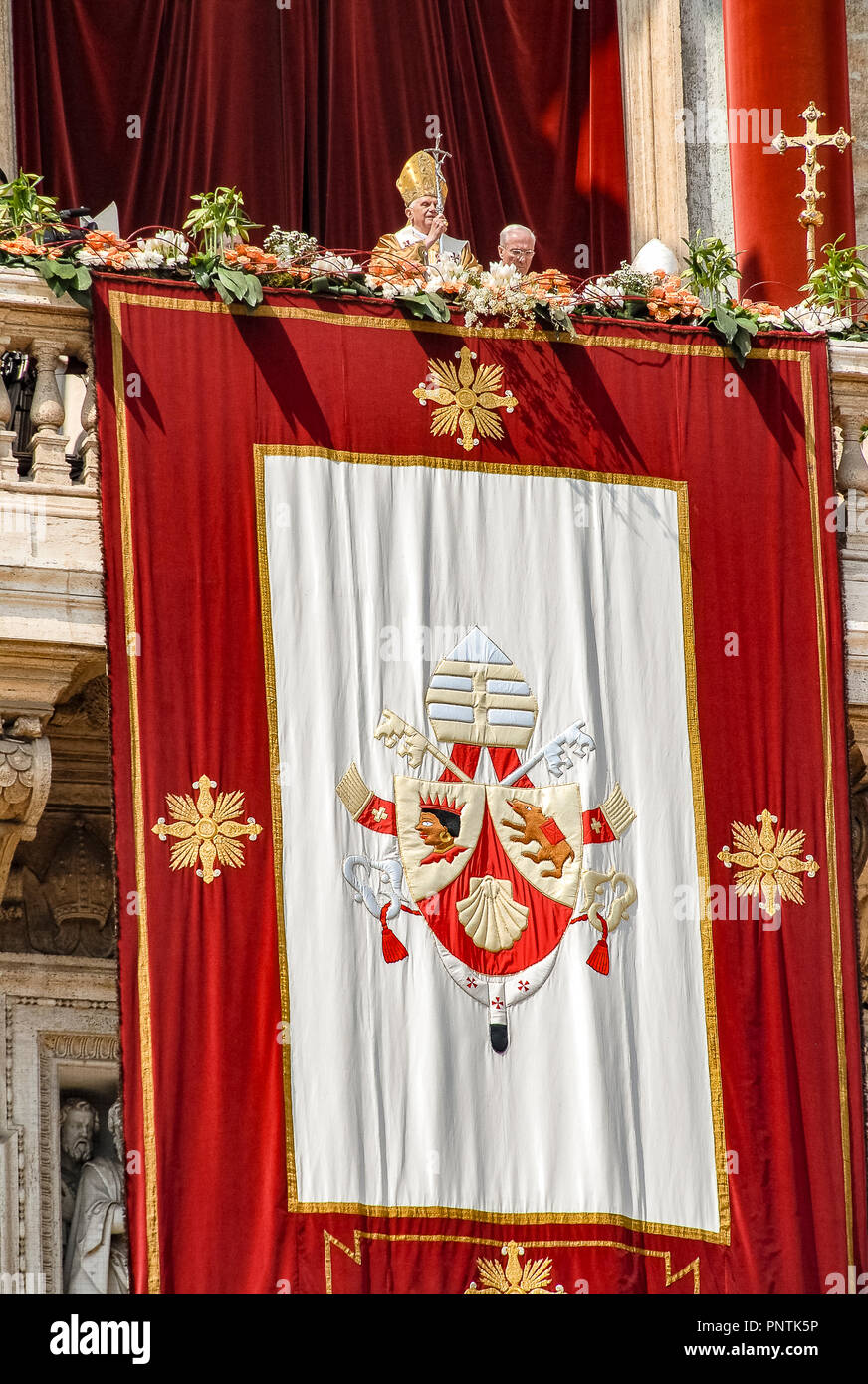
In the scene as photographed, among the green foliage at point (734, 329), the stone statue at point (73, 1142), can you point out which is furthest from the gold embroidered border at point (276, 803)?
the green foliage at point (734, 329)

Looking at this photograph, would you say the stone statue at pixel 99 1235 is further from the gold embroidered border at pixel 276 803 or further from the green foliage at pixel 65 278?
the green foliage at pixel 65 278

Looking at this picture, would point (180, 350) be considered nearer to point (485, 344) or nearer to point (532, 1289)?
point (485, 344)

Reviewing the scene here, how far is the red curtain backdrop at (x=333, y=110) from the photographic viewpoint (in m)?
15.1

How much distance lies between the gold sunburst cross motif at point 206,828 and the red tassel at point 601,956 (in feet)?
4.55

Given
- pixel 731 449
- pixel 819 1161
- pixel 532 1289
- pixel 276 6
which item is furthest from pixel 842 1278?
pixel 276 6

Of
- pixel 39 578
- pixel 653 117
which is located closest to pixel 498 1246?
pixel 39 578

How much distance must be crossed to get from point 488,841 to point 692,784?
0.88 m

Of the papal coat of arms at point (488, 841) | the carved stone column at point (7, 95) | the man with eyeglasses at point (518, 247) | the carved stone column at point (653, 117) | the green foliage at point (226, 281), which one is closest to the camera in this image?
the papal coat of arms at point (488, 841)

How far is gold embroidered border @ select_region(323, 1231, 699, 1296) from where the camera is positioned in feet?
37.4

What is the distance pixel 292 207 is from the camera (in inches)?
599

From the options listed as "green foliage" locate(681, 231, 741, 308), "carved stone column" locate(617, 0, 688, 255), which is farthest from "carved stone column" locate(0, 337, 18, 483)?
"carved stone column" locate(617, 0, 688, 255)

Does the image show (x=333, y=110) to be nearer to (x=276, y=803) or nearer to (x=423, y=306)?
(x=423, y=306)

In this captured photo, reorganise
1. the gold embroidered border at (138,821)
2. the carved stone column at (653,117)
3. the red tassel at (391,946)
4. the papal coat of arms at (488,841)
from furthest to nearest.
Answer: the carved stone column at (653,117), the papal coat of arms at (488,841), the red tassel at (391,946), the gold embroidered border at (138,821)
